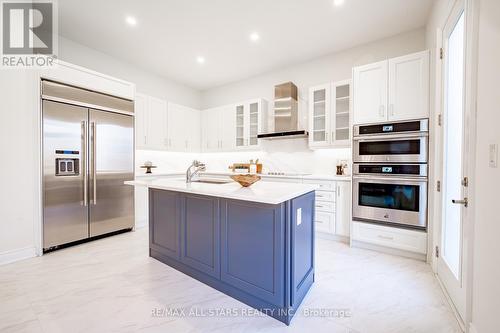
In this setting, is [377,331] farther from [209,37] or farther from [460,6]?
[209,37]

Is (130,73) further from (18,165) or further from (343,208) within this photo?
(343,208)

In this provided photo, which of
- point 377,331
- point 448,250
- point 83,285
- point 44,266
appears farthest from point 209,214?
point 448,250

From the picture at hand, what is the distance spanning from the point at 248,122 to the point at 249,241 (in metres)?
3.29

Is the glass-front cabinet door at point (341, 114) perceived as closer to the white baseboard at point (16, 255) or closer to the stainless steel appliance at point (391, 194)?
the stainless steel appliance at point (391, 194)

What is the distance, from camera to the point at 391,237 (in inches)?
110

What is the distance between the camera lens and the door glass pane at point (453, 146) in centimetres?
184

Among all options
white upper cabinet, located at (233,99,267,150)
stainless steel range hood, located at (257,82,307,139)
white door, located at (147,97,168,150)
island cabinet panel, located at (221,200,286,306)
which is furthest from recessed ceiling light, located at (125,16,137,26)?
island cabinet panel, located at (221,200,286,306)

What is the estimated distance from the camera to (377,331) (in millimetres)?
1518

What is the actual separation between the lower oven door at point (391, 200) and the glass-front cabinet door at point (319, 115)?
98 cm

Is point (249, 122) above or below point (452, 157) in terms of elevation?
above

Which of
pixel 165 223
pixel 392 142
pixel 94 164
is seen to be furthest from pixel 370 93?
pixel 94 164

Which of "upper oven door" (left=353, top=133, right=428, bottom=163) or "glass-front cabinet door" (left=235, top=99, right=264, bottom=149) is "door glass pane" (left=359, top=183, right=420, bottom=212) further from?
"glass-front cabinet door" (left=235, top=99, right=264, bottom=149)

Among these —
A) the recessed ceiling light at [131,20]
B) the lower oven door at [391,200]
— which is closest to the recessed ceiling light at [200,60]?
the recessed ceiling light at [131,20]

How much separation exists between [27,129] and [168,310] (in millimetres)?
2789
